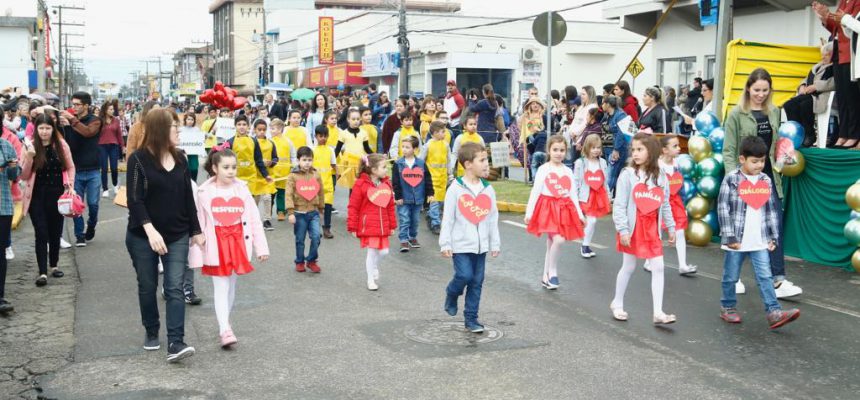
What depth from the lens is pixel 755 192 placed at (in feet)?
23.5

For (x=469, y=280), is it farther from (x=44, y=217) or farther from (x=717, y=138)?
(x=717, y=138)

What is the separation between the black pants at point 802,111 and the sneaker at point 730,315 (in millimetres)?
4309

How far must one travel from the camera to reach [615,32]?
4969 cm

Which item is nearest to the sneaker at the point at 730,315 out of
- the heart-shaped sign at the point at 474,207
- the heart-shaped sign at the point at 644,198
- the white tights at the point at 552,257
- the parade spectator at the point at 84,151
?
the heart-shaped sign at the point at 644,198

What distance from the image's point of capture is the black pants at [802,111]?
1070 centimetres

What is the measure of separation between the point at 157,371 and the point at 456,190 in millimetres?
2553

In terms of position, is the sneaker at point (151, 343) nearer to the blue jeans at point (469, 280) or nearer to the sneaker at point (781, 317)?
the blue jeans at point (469, 280)

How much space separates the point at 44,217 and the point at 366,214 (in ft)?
10.4

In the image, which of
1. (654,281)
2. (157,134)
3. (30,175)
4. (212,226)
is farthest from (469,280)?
(30,175)

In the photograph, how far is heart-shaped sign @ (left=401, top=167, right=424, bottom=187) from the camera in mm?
10945

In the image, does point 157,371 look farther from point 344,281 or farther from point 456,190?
point 344,281

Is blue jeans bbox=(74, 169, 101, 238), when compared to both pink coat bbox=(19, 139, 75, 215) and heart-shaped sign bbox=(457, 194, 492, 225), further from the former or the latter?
heart-shaped sign bbox=(457, 194, 492, 225)

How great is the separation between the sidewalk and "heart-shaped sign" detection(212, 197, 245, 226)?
54.2 inches

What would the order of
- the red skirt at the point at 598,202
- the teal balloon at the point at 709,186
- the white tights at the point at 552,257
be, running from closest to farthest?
the white tights at the point at 552,257
the red skirt at the point at 598,202
the teal balloon at the point at 709,186
